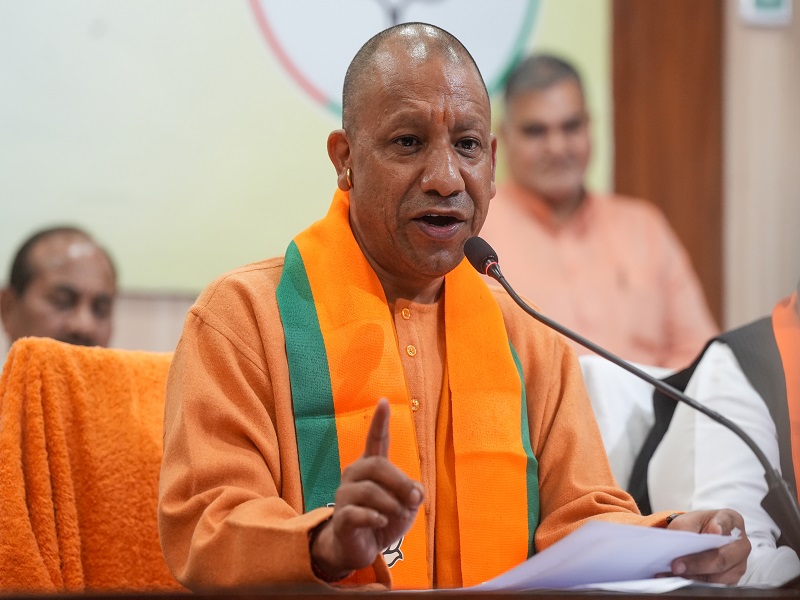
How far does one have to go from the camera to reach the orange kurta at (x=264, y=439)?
1396 millimetres

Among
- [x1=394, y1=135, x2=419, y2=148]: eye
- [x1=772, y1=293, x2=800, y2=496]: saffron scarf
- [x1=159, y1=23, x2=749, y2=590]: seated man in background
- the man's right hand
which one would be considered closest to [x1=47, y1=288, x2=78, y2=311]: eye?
[x1=159, y1=23, x2=749, y2=590]: seated man in background

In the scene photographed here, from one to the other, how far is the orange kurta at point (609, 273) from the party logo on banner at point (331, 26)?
662 millimetres

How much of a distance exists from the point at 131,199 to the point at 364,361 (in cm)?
220

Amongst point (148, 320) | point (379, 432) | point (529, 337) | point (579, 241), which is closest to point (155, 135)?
point (148, 320)

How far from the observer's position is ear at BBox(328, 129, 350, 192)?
1.79m

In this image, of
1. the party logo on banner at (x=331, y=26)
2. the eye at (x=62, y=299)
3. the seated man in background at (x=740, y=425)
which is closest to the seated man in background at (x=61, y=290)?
the eye at (x=62, y=299)

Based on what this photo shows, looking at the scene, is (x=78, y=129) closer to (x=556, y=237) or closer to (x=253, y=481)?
(x=556, y=237)

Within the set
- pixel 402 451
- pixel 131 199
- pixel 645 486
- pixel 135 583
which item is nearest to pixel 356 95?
pixel 402 451

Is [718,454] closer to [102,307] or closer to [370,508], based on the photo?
[370,508]

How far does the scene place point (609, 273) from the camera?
431 cm

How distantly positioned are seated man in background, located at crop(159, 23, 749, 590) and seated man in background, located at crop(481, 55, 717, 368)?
235 centimetres

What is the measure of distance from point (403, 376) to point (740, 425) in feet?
2.84

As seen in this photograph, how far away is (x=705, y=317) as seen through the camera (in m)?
4.32

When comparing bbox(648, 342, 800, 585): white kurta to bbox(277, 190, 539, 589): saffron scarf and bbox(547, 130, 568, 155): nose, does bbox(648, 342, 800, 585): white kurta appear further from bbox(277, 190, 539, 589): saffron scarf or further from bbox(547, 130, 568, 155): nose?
bbox(547, 130, 568, 155): nose
